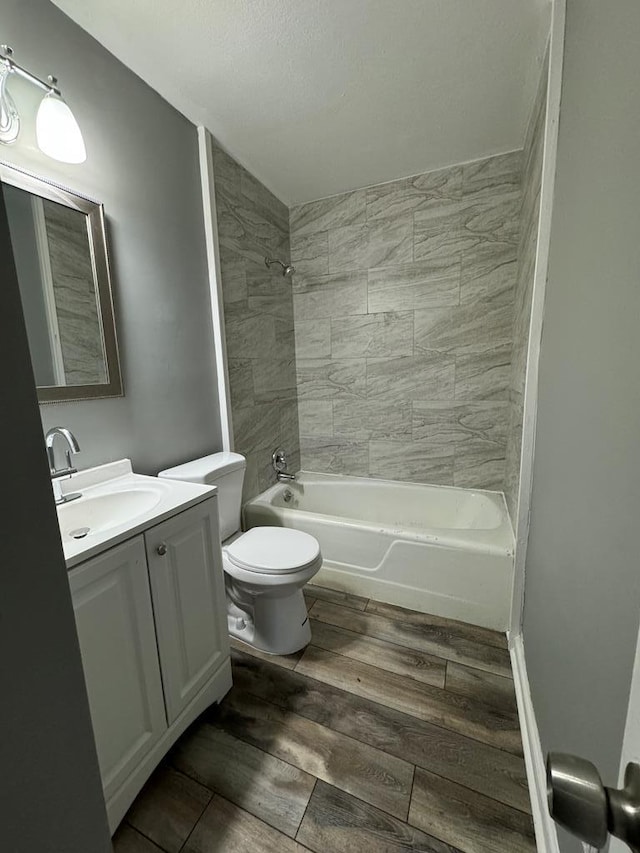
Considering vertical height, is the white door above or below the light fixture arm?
below

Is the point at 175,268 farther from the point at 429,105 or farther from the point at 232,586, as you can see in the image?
the point at 232,586

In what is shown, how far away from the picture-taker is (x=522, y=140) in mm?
1868

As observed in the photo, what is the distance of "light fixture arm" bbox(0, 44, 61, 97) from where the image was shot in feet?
3.36

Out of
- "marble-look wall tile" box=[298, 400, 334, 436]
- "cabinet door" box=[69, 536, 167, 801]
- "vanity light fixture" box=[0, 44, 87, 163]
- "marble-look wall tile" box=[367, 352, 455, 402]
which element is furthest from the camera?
"marble-look wall tile" box=[298, 400, 334, 436]

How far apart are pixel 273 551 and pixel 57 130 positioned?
172 centimetres

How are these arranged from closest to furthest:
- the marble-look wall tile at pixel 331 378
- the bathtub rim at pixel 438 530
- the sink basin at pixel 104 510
Result: the sink basin at pixel 104 510 → the bathtub rim at pixel 438 530 → the marble-look wall tile at pixel 331 378

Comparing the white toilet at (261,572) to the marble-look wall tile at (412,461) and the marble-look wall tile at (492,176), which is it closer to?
the marble-look wall tile at (412,461)

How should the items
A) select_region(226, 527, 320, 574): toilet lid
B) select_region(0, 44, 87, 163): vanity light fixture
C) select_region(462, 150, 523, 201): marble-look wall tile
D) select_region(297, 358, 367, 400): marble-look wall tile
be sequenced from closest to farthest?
select_region(0, 44, 87, 163): vanity light fixture
select_region(226, 527, 320, 574): toilet lid
select_region(462, 150, 523, 201): marble-look wall tile
select_region(297, 358, 367, 400): marble-look wall tile

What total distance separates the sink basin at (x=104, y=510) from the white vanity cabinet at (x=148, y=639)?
19 cm

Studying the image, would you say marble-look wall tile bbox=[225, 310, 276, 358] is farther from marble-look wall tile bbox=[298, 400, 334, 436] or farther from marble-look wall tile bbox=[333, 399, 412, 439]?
marble-look wall tile bbox=[333, 399, 412, 439]

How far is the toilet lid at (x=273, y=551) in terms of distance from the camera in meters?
1.41

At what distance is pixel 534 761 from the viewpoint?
1.04 m

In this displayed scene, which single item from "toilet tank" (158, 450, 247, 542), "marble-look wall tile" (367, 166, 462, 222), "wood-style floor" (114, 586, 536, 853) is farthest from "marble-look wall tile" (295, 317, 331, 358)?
"wood-style floor" (114, 586, 536, 853)

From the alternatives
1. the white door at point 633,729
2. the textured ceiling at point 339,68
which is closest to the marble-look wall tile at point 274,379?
the textured ceiling at point 339,68
